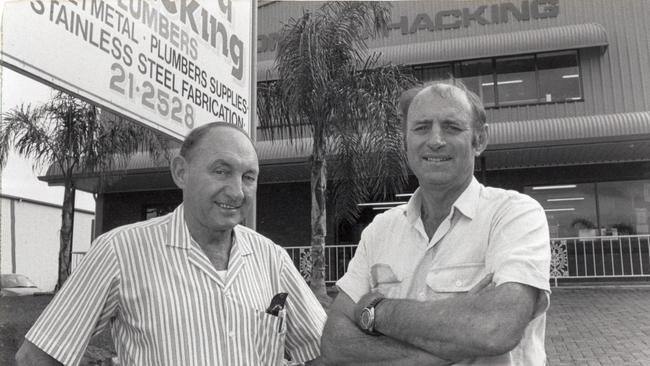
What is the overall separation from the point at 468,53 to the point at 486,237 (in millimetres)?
13045

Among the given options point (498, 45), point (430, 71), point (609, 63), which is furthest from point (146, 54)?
point (609, 63)

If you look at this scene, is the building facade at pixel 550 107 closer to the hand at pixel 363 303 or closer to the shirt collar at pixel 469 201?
the shirt collar at pixel 469 201

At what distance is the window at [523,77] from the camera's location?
555 inches

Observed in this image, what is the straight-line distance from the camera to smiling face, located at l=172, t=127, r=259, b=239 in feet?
6.47

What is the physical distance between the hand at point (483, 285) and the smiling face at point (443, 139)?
37cm

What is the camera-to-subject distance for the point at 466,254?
1.80 m

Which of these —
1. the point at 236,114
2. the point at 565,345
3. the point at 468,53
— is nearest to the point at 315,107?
the point at 565,345

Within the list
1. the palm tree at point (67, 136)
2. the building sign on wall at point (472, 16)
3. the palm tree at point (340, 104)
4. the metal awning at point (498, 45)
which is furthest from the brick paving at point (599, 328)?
the palm tree at point (67, 136)

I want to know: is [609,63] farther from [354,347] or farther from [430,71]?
[354,347]

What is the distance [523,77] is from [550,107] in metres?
1.09

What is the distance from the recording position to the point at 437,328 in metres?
1.63

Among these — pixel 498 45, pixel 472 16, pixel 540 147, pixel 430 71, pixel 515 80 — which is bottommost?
pixel 540 147

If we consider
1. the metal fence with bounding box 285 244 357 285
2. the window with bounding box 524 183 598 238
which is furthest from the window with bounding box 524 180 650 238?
the metal fence with bounding box 285 244 357 285

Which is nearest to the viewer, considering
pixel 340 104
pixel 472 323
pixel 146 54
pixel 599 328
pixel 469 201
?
pixel 472 323
